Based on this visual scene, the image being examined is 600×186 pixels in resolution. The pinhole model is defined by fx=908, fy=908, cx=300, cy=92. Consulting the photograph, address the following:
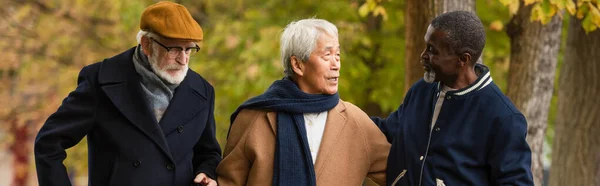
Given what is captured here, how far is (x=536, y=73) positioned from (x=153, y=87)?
333cm

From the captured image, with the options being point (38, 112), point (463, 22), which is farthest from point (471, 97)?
point (38, 112)

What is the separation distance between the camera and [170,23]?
Answer: 4.07 meters

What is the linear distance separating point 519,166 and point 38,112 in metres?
10.1

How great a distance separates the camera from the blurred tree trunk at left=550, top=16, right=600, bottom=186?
7.05 m

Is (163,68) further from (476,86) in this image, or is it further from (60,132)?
(476,86)

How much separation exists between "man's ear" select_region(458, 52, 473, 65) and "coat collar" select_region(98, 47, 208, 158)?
1305 millimetres

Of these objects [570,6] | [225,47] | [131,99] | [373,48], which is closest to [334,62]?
[131,99]

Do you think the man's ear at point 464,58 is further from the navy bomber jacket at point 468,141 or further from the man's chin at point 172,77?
the man's chin at point 172,77

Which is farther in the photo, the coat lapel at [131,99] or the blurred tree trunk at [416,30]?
the blurred tree trunk at [416,30]

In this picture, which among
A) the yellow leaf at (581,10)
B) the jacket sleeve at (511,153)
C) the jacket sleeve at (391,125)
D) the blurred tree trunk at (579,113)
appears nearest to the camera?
the jacket sleeve at (511,153)

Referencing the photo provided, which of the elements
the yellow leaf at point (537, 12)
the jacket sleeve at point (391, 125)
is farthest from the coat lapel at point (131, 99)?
the yellow leaf at point (537, 12)

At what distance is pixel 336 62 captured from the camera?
13.4 feet

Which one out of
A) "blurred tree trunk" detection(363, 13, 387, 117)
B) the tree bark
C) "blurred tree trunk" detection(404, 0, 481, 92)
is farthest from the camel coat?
"blurred tree trunk" detection(363, 13, 387, 117)

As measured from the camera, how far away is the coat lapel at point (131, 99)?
4.11 metres
